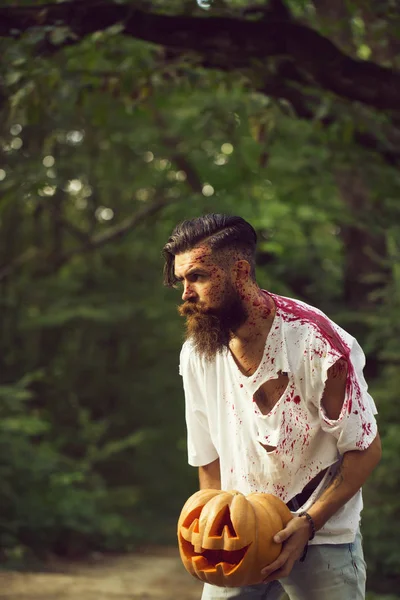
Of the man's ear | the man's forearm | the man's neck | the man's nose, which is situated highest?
the man's ear

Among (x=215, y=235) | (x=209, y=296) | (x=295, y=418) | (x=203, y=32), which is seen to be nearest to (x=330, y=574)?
(x=295, y=418)

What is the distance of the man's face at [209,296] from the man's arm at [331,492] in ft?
1.23

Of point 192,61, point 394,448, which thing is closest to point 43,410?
point 394,448

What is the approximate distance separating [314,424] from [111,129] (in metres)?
10.3

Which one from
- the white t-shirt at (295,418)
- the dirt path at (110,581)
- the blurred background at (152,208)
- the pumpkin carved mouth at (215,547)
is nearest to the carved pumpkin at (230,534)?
the pumpkin carved mouth at (215,547)

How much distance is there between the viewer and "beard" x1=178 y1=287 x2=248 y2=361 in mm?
3115

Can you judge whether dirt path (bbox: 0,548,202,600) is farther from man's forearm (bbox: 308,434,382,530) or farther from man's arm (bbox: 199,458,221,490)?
man's forearm (bbox: 308,434,382,530)

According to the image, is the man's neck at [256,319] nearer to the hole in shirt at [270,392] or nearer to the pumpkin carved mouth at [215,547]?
the hole in shirt at [270,392]

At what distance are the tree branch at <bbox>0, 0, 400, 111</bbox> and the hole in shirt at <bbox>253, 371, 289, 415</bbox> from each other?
274 cm

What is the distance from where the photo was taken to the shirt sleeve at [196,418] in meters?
3.42

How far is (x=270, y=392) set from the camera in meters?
3.16

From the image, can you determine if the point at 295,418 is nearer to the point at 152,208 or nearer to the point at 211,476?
the point at 211,476

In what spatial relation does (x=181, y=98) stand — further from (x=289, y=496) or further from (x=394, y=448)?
(x=289, y=496)

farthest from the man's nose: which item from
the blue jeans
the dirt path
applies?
A: the dirt path
